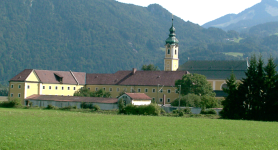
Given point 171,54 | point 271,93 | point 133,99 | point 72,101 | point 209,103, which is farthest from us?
point 171,54

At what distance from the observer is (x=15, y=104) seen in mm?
70125

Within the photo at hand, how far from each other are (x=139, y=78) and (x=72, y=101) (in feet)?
78.0

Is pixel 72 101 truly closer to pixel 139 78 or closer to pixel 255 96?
pixel 139 78

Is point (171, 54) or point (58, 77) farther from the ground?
point (171, 54)

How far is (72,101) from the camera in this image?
7444 centimetres

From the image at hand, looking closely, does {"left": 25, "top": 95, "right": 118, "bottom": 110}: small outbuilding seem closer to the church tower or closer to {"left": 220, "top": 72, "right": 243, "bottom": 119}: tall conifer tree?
{"left": 220, "top": 72, "right": 243, "bottom": 119}: tall conifer tree

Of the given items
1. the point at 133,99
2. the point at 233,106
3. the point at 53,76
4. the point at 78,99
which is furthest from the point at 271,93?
the point at 53,76

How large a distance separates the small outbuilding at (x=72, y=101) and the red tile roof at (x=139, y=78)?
1928 cm

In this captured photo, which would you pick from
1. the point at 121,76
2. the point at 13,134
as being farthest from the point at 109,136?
the point at 121,76

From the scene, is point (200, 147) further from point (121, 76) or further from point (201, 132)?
point (121, 76)

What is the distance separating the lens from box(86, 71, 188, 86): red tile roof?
300ft

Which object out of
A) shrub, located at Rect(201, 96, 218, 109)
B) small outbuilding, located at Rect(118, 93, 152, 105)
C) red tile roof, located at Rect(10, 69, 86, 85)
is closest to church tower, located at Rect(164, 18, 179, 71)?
red tile roof, located at Rect(10, 69, 86, 85)

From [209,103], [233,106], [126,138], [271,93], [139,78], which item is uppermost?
[139,78]

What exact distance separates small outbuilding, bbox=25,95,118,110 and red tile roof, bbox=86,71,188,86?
1928cm
